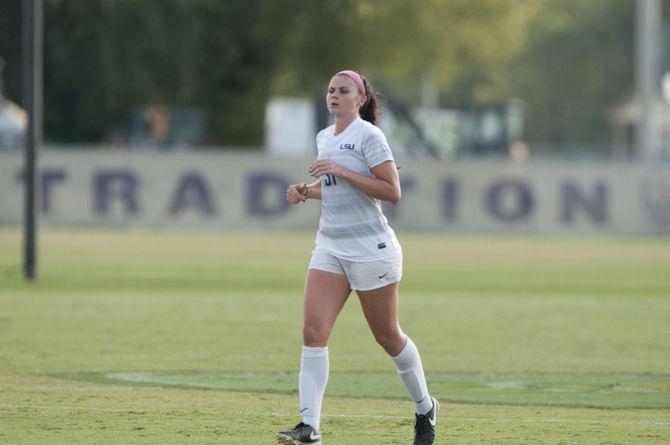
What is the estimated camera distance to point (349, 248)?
958 cm

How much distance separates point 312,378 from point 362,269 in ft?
2.28

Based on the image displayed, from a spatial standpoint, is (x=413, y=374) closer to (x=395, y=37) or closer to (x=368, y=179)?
(x=368, y=179)

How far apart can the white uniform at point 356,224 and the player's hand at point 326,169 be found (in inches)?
4.3

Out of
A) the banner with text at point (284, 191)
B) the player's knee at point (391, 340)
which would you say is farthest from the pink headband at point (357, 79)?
the banner with text at point (284, 191)

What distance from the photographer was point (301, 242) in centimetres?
3881

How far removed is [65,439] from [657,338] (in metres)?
9.38

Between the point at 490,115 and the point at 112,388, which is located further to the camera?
the point at 490,115

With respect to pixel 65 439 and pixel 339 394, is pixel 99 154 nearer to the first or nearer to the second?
pixel 339 394

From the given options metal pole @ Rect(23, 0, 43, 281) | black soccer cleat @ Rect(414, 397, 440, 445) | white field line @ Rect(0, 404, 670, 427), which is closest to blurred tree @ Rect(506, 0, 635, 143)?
metal pole @ Rect(23, 0, 43, 281)

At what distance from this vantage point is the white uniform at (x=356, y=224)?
31.4 feet

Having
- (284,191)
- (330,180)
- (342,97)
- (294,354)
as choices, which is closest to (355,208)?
(330,180)

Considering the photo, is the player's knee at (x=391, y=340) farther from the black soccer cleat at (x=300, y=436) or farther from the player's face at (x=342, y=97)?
the player's face at (x=342, y=97)

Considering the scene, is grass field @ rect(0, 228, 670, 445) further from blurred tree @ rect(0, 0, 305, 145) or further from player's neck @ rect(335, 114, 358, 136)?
blurred tree @ rect(0, 0, 305, 145)

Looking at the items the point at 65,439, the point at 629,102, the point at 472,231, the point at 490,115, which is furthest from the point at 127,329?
the point at 629,102
